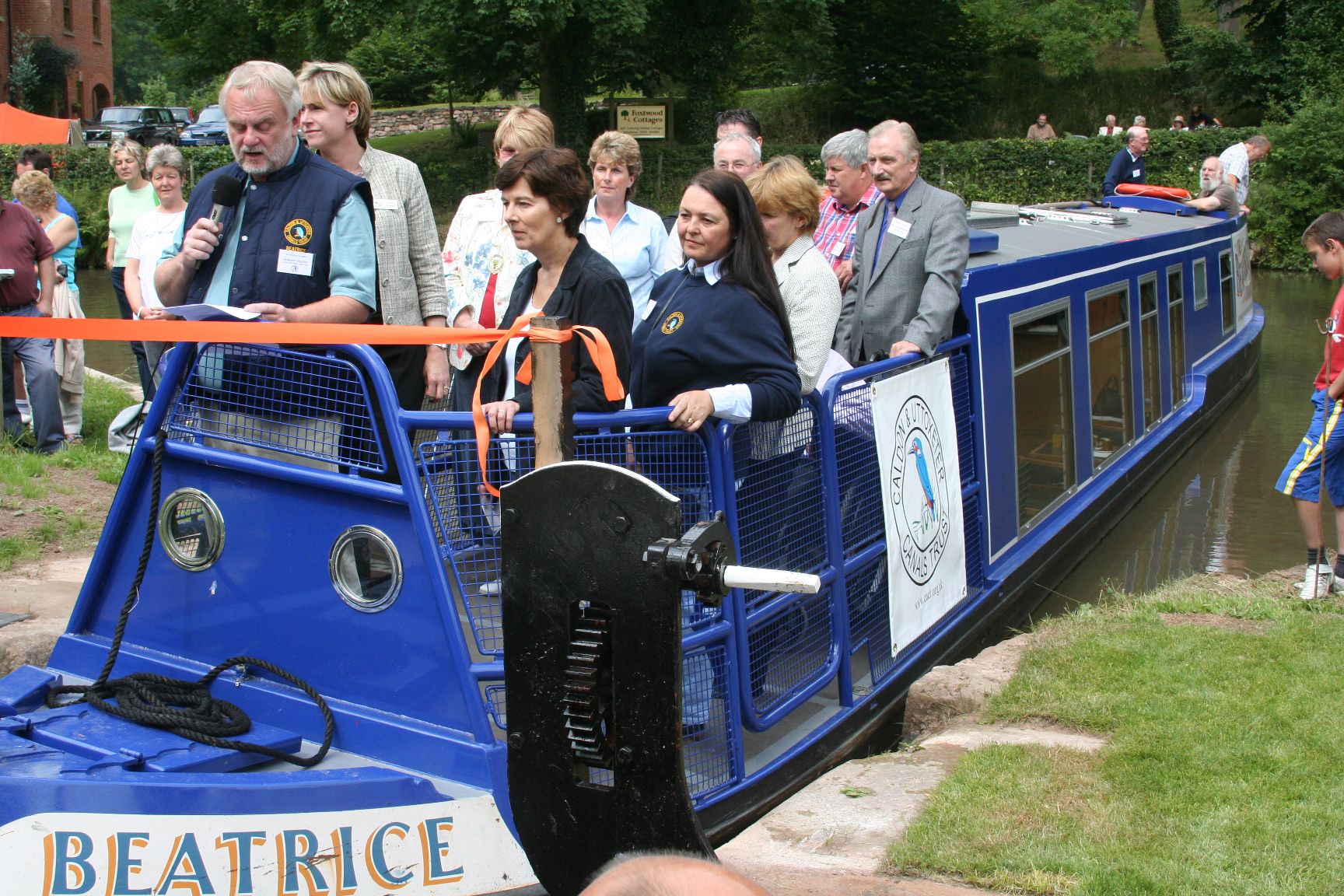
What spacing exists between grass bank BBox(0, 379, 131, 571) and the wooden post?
4.25 m

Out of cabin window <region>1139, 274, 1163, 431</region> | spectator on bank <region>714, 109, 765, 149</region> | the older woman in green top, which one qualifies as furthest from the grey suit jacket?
the older woman in green top

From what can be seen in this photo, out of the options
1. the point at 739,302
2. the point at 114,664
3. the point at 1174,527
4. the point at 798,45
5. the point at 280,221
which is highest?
the point at 798,45

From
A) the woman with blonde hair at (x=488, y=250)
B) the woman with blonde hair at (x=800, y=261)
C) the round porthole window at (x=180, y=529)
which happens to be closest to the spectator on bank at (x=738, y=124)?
the woman with blonde hair at (x=488, y=250)

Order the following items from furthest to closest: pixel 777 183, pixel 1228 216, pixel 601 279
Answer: pixel 1228 216 < pixel 777 183 < pixel 601 279

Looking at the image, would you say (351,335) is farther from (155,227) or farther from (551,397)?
(155,227)

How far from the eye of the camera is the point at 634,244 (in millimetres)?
5797

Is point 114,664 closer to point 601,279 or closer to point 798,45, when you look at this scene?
point 601,279

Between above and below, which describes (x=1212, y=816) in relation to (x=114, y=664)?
below

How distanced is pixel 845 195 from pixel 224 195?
3.33 meters

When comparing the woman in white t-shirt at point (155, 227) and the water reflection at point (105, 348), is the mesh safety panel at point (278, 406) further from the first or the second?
the water reflection at point (105, 348)

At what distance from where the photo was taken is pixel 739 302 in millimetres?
4141

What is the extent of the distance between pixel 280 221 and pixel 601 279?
1075mm

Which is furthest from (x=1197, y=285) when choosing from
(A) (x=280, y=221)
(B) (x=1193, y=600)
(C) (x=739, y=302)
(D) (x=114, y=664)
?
(D) (x=114, y=664)

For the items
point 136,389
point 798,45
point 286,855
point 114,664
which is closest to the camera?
point 286,855
